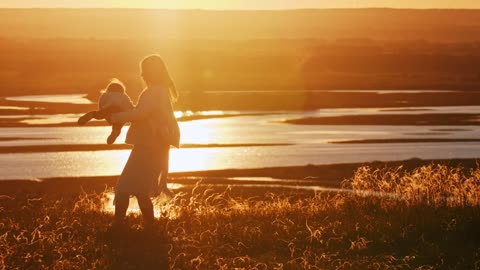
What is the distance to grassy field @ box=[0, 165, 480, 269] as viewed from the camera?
9539mm

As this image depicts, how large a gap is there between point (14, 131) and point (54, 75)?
44.7 m

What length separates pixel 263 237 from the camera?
1061 centimetres

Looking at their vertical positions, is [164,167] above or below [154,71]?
below

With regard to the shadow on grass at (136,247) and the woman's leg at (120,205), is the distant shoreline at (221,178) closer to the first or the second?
the woman's leg at (120,205)

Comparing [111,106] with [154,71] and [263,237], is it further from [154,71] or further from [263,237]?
[263,237]

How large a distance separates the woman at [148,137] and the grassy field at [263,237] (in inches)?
17.0

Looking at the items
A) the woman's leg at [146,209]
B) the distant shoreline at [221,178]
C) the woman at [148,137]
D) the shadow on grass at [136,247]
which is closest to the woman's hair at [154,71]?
the woman at [148,137]

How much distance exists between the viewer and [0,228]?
36.8ft

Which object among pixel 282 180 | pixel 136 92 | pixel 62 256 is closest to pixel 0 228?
pixel 62 256

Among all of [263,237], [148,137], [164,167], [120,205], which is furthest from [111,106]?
[263,237]

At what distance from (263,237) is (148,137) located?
172cm

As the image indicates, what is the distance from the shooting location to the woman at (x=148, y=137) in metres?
10.7

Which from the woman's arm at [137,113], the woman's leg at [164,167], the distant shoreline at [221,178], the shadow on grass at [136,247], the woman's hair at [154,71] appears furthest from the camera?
the distant shoreline at [221,178]

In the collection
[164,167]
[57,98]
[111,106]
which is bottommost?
[164,167]
